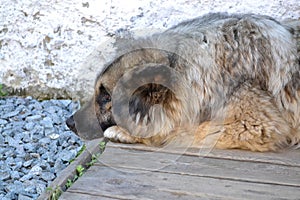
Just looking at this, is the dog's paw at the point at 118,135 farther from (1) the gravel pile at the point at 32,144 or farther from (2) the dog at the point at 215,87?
(1) the gravel pile at the point at 32,144

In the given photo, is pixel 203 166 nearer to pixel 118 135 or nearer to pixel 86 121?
pixel 118 135

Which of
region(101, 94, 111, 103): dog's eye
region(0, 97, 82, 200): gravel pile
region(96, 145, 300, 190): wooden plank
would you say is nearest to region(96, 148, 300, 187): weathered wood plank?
region(96, 145, 300, 190): wooden plank

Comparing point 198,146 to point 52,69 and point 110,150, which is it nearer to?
point 110,150

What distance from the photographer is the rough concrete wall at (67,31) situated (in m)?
4.47

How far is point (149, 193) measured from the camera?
2.61 m

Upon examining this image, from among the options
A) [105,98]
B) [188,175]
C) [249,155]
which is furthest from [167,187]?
[105,98]

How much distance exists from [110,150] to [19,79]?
83.4 inches

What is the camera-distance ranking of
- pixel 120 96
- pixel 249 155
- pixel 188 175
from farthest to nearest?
pixel 120 96, pixel 249 155, pixel 188 175

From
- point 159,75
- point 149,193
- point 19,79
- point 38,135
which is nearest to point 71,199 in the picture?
point 149,193

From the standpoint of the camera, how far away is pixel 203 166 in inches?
114

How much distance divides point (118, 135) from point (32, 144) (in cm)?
100

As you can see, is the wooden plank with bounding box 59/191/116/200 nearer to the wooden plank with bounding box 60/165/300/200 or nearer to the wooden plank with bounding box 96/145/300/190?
the wooden plank with bounding box 60/165/300/200

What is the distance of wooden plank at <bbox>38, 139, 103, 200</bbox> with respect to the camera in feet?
9.20

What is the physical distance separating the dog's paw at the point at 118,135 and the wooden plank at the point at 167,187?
0.43 meters
